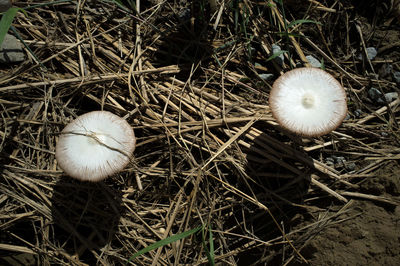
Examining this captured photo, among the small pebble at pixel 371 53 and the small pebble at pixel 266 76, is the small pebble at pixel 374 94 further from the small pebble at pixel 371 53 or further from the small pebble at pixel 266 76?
the small pebble at pixel 266 76

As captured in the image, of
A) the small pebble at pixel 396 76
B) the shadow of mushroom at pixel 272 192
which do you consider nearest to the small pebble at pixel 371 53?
the small pebble at pixel 396 76

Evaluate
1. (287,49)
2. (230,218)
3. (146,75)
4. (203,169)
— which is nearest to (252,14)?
(287,49)

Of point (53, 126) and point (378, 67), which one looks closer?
point (53, 126)

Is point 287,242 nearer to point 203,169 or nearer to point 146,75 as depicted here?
point 203,169

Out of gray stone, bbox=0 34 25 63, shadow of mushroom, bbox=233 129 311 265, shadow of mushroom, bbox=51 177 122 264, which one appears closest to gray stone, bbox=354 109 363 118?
shadow of mushroom, bbox=233 129 311 265

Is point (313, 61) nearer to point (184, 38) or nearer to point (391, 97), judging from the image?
point (391, 97)

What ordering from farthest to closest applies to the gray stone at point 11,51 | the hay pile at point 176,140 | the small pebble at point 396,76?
the small pebble at point 396,76 → the gray stone at point 11,51 → the hay pile at point 176,140
